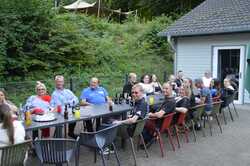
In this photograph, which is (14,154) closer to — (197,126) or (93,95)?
(93,95)

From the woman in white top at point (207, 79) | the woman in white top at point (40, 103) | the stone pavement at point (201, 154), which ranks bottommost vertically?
the stone pavement at point (201, 154)

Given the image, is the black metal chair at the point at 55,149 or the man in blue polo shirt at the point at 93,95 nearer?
the black metal chair at the point at 55,149

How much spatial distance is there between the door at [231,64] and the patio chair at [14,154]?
8.82 metres

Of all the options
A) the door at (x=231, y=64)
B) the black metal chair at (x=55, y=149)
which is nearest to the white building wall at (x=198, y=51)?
the door at (x=231, y=64)

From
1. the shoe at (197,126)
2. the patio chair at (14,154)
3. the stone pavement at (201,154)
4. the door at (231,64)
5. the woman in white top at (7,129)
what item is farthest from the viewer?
the door at (231,64)

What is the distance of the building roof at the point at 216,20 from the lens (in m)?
11.1

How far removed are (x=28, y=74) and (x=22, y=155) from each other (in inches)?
292

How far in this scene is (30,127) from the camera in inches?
171

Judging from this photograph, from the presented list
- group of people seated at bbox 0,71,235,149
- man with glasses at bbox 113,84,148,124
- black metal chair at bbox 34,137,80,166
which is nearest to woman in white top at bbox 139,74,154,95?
group of people seated at bbox 0,71,235,149

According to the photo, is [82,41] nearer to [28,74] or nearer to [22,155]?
[28,74]

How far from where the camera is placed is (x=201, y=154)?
18.4ft

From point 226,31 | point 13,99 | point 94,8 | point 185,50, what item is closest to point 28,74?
point 13,99

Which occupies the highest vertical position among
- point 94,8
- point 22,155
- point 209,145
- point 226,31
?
point 94,8

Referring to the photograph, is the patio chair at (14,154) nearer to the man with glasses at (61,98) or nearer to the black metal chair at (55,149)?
the black metal chair at (55,149)
